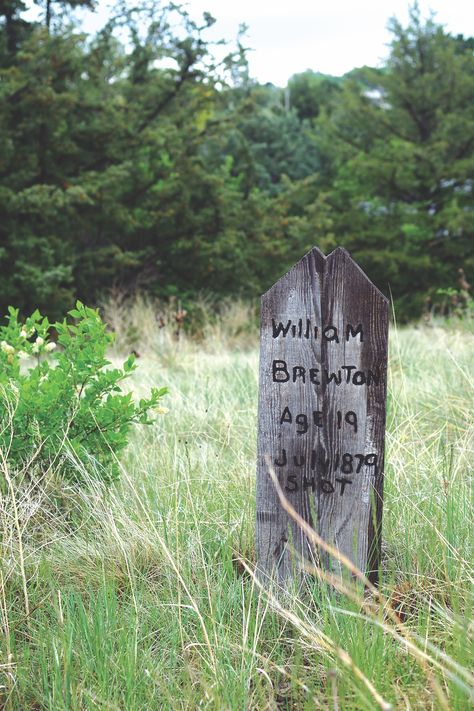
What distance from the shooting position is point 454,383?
473cm

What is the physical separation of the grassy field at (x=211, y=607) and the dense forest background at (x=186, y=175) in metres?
6.09

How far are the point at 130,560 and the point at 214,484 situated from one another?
2.41 ft

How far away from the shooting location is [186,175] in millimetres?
13742

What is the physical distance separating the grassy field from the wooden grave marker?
193 millimetres

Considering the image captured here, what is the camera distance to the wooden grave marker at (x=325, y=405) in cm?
229

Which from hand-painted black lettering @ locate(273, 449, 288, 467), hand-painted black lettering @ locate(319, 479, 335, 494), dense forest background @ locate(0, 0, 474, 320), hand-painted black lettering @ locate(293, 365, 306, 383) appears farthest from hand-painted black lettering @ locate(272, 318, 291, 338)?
dense forest background @ locate(0, 0, 474, 320)

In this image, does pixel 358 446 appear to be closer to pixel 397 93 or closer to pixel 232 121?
pixel 232 121

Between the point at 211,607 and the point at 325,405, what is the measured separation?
0.70m

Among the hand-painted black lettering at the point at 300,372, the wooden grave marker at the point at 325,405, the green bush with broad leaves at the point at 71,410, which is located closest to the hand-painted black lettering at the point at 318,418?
the wooden grave marker at the point at 325,405

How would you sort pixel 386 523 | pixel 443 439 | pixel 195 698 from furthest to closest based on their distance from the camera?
pixel 443 439, pixel 386 523, pixel 195 698

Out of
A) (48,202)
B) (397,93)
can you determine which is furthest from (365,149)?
(48,202)

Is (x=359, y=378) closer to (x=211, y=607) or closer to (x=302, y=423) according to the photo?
(x=302, y=423)

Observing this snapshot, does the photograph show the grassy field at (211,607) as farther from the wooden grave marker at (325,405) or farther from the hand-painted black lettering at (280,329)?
the hand-painted black lettering at (280,329)

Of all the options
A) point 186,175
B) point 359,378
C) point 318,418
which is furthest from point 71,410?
point 186,175
